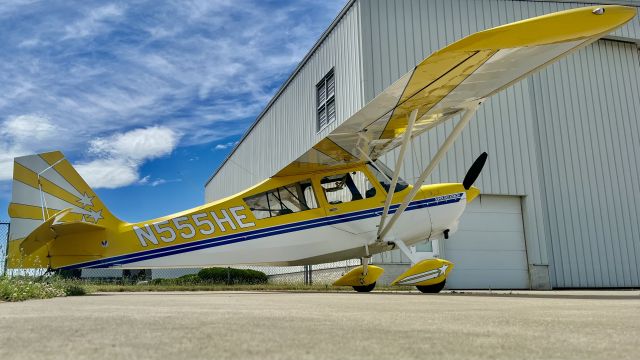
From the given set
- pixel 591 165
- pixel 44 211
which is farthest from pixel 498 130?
pixel 44 211

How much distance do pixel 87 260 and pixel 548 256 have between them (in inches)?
534

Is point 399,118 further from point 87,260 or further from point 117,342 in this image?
point 117,342

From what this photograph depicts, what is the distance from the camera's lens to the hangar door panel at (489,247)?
14484 millimetres

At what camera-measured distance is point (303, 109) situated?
1855 cm

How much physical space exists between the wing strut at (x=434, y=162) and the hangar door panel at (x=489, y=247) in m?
6.46

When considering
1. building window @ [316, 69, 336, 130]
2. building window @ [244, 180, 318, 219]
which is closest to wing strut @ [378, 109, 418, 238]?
building window @ [244, 180, 318, 219]

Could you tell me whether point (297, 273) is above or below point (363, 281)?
below

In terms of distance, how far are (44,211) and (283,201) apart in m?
4.02

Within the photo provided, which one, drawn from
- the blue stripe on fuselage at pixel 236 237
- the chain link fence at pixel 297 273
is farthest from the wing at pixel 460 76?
the chain link fence at pixel 297 273

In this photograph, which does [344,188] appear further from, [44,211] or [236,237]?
[44,211]

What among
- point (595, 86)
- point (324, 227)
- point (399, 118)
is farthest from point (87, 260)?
point (595, 86)

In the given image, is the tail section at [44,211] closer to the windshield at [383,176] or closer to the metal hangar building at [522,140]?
the windshield at [383,176]

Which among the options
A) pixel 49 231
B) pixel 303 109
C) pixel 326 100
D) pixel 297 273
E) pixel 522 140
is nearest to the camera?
pixel 49 231

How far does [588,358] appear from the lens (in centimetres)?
167
